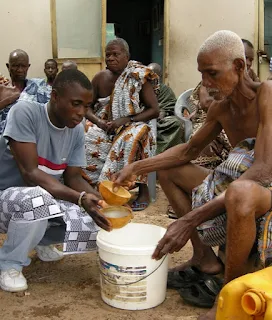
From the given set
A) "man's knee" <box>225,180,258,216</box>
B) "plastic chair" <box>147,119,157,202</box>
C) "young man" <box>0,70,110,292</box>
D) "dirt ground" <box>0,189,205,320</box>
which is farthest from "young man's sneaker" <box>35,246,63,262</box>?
"plastic chair" <box>147,119,157,202</box>

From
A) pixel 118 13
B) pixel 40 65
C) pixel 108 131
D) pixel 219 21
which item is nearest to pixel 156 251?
pixel 108 131

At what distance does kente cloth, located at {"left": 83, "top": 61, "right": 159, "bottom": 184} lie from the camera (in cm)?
445

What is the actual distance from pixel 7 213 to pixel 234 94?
1.28 metres

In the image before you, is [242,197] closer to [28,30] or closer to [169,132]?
[169,132]

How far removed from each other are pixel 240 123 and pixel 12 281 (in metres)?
1.39

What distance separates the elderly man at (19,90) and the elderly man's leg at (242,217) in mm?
1806

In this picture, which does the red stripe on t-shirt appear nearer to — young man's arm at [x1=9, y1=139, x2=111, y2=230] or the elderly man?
young man's arm at [x1=9, y1=139, x2=111, y2=230]

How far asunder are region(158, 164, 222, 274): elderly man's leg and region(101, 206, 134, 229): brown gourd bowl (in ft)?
1.06

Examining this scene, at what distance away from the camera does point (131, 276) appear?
2254mm

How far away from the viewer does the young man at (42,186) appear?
A: 8.21 ft

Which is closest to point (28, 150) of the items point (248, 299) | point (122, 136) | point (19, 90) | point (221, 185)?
point (221, 185)

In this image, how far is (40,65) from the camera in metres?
6.80

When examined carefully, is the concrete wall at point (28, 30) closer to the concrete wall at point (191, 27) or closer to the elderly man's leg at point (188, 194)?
the concrete wall at point (191, 27)

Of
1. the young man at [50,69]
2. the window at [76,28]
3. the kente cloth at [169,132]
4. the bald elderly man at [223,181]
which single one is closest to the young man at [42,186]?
the bald elderly man at [223,181]
